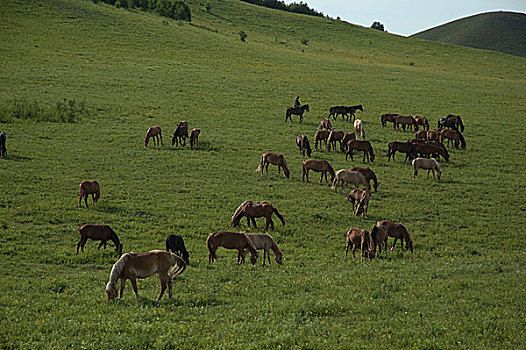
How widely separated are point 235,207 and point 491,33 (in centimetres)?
18020

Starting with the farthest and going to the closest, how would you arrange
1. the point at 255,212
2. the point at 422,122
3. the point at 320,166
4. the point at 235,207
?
the point at 422,122
the point at 320,166
the point at 235,207
the point at 255,212

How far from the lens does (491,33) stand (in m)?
174

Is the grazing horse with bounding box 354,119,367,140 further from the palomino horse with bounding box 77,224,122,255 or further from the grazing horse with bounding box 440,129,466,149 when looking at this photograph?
the palomino horse with bounding box 77,224,122,255

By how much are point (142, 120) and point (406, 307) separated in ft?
102

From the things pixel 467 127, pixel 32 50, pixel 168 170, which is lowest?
pixel 168 170

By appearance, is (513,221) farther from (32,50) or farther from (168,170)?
(32,50)

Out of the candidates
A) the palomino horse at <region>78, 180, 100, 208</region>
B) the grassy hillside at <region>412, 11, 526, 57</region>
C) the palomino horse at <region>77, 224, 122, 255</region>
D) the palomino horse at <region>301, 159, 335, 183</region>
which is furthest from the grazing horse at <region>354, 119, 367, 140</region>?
the grassy hillside at <region>412, 11, 526, 57</region>

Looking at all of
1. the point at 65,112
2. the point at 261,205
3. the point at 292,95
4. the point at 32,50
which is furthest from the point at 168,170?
the point at 32,50

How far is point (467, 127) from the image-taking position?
142 ft

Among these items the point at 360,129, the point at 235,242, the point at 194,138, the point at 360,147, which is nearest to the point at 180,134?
the point at 194,138

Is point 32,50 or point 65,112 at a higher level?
point 32,50

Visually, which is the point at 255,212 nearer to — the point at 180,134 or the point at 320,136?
the point at 320,136

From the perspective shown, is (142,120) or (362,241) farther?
(142,120)

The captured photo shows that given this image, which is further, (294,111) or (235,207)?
(294,111)
